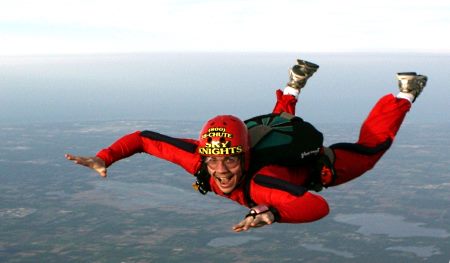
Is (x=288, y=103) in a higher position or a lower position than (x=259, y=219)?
higher

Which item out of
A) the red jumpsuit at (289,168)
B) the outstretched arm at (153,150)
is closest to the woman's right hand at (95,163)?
the outstretched arm at (153,150)

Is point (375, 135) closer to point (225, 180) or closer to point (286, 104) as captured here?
point (286, 104)

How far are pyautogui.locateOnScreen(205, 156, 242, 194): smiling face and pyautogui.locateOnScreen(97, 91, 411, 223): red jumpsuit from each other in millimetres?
204

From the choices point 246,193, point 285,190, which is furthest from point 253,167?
point 285,190

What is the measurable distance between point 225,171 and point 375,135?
4779 mm

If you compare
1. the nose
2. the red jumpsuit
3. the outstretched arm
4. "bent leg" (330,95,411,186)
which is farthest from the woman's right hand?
"bent leg" (330,95,411,186)

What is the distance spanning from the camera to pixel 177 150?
1158 centimetres

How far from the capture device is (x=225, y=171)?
9906mm

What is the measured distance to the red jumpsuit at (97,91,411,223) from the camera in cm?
903

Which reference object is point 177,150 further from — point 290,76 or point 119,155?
point 290,76

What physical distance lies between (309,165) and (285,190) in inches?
89.2

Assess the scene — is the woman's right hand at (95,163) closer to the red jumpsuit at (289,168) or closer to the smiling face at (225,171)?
the red jumpsuit at (289,168)

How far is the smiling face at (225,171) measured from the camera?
389 inches

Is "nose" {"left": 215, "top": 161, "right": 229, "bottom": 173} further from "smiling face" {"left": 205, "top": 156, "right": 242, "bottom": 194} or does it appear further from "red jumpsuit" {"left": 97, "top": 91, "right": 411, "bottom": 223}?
"red jumpsuit" {"left": 97, "top": 91, "right": 411, "bottom": 223}
